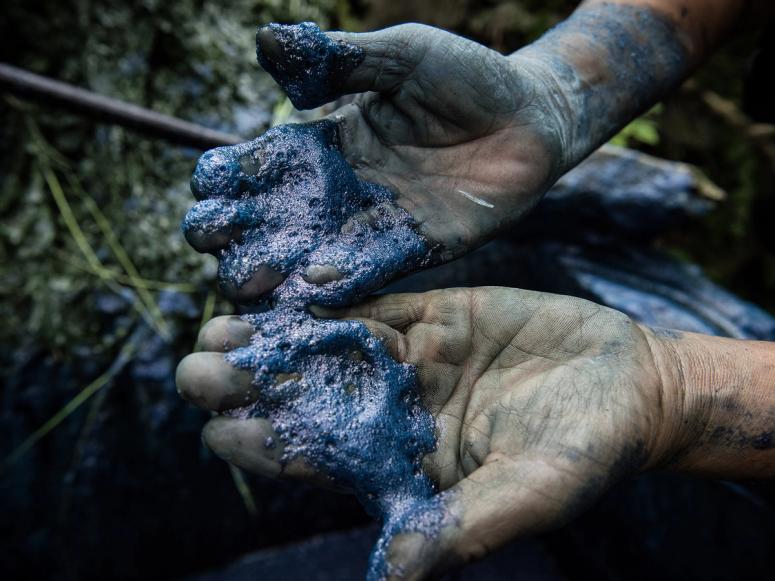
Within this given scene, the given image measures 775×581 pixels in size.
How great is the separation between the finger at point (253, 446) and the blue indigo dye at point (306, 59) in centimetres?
75

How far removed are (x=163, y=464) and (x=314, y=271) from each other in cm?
152

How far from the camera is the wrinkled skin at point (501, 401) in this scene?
3.51 ft

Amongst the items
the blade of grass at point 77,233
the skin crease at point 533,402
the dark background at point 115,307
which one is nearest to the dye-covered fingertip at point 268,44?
the skin crease at point 533,402

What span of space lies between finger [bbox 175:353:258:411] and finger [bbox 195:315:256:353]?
0.05m

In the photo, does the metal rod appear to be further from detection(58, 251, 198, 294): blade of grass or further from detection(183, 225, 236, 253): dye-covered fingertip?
detection(183, 225, 236, 253): dye-covered fingertip

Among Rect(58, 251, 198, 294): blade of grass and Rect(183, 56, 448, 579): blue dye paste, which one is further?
Rect(58, 251, 198, 294): blade of grass

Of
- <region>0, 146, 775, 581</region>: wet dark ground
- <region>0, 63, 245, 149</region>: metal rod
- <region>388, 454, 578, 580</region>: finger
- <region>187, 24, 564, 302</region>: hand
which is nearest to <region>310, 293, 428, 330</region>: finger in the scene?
<region>187, 24, 564, 302</region>: hand

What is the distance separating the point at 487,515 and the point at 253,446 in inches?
18.6

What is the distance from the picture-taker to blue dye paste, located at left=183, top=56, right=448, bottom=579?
1.23 m

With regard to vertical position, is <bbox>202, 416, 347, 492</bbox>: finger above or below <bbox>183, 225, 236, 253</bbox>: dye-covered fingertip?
below

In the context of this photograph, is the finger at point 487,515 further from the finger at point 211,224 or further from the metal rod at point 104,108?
the metal rod at point 104,108

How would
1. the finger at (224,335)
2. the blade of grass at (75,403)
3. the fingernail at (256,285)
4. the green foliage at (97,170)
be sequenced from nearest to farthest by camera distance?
the finger at (224,335) < the fingernail at (256,285) < the blade of grass at (75,403) < the green foliage at (97,170)

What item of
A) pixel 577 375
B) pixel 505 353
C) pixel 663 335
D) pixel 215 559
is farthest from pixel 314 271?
pixel 215 559

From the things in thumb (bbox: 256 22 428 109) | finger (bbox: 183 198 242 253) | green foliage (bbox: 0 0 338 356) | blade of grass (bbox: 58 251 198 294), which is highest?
thumb (bbox: 256 22 428 109)
